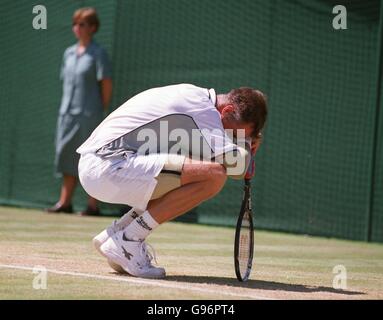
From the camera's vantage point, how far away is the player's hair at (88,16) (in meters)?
13.7

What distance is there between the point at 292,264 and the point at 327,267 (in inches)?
11.7

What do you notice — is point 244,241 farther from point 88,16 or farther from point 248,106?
point 88,16

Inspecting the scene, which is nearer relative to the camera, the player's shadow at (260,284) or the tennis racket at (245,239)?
the player's shadow at (260,284)

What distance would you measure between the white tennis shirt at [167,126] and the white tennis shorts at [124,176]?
0.08 meters

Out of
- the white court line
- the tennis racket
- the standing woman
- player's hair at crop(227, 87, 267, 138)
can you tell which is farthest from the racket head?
the standing woman

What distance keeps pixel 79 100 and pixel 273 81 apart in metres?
2.80

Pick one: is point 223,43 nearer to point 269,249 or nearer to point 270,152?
point 270,152

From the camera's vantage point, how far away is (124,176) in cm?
670

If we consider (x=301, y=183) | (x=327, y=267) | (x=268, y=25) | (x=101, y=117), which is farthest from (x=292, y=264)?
(x=101, y=117)

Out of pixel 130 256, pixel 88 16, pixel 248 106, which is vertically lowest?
pixel 130 256

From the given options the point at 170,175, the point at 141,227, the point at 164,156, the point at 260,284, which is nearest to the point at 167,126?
the point at 164,156

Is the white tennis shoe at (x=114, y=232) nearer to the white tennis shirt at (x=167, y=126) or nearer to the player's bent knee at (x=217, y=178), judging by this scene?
the white tennis shirt at (x=167, y=126)

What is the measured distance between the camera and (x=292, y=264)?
28.3 feet

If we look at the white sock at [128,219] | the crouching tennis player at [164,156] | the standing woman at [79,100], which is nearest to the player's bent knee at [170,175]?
the crouching tennis player at [164,156]
